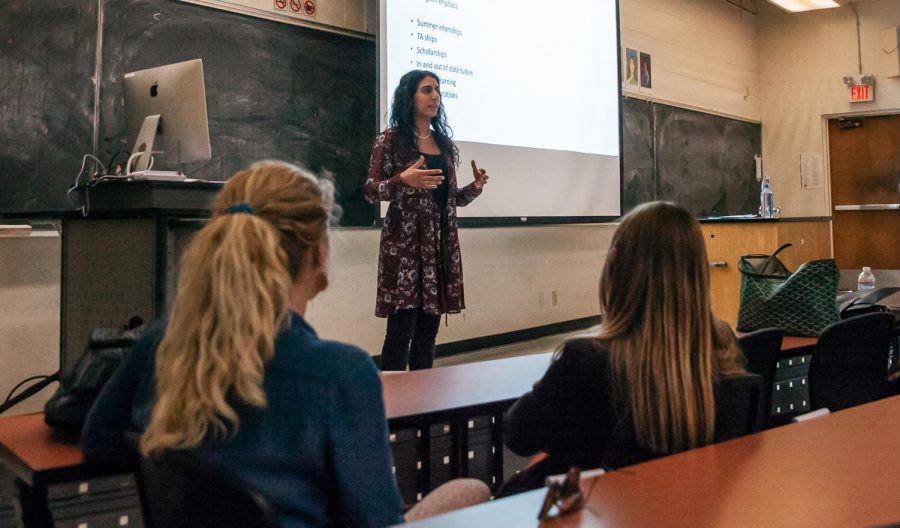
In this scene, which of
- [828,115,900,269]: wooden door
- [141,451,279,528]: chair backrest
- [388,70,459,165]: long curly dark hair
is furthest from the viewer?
[828,115,900,269]: wooden door

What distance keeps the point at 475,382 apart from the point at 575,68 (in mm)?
3868

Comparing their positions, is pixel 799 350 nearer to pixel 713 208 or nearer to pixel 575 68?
pixel 575 68

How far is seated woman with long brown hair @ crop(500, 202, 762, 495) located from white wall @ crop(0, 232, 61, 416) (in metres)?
2.32

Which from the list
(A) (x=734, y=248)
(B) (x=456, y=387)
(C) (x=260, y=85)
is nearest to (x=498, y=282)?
(A) (x=734, y=248)

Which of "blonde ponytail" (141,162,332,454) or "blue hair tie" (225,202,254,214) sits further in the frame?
"blue hair tie" (225,202,254,214)

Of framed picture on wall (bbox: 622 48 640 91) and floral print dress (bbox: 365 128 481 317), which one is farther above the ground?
framed picture on wall (bbox: 622 48 640 91)

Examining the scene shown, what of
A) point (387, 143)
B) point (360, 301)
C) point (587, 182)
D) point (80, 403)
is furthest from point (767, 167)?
point (80, 403)

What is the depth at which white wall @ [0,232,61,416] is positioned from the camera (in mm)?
2949

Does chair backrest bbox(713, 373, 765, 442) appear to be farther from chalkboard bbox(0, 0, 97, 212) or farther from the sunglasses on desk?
chalkboard bbox(0, 0, 97, 212)

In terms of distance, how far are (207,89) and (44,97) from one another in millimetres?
714

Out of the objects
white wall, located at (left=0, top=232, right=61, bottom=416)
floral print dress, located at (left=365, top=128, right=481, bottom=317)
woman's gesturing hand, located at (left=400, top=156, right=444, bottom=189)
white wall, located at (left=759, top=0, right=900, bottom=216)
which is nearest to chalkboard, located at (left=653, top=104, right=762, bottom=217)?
white wall, located at (left=759, top=0, right=900, bottom=216)

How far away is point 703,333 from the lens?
1.35 meters

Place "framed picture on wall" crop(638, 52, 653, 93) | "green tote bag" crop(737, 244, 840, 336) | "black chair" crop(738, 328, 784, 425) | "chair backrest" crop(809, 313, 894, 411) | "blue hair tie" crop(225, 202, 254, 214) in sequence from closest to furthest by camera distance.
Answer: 1. "blue hair tie" crop(225, 202, 254, 214)
2. "black chair" crop(738, 328, 784, 425)
3. "chair backrest" crop(809, 313, 894, 411)
4. "green tote bag" crop(737, 244, 840, 336)
5. "framed picture on wall" crop(638, 52, 653, 93)

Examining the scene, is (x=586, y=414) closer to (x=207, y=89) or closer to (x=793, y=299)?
(x=793, y=299)
